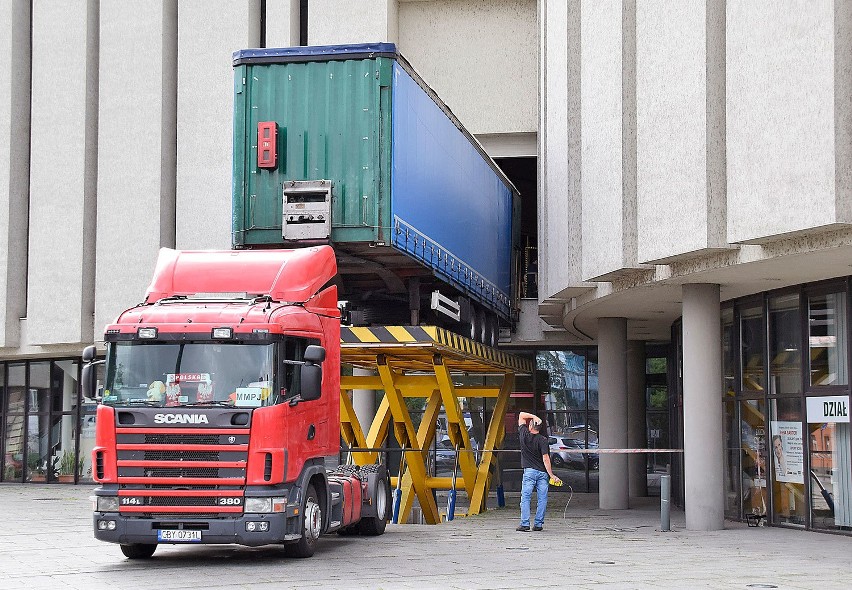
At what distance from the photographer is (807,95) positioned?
13.8 metres

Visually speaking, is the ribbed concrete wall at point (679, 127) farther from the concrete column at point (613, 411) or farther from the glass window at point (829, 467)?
the concrete column at point (613, 411)

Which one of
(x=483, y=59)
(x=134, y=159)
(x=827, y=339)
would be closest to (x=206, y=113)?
(x=134, y=159)

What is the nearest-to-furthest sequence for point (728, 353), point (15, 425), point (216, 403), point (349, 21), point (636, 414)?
point (216, 403) → point (728, 353) → point (349, 21) → point (636, 414) → point (15, 425)

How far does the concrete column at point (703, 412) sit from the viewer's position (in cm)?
1877

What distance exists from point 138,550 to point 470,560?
4.00 meters

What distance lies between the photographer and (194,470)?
12758mm

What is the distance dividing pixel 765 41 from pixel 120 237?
21.5 m

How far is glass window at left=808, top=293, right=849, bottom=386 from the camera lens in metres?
17.5

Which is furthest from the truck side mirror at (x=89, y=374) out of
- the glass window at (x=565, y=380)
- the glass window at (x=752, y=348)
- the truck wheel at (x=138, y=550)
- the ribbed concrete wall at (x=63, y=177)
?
the glass window at (x=565, y=380)

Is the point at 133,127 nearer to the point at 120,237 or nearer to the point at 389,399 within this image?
the point at 120,237

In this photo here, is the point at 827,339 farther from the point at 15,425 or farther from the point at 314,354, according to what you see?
the point at 15,425

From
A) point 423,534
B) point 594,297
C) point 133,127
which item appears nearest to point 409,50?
point 133,127

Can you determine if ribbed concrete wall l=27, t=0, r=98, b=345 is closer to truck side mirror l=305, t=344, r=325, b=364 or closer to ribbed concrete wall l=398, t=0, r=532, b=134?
ribbed concrete wall l=398, t=0, r=532, b=134

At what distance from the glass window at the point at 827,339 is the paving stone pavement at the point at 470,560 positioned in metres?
2.41
